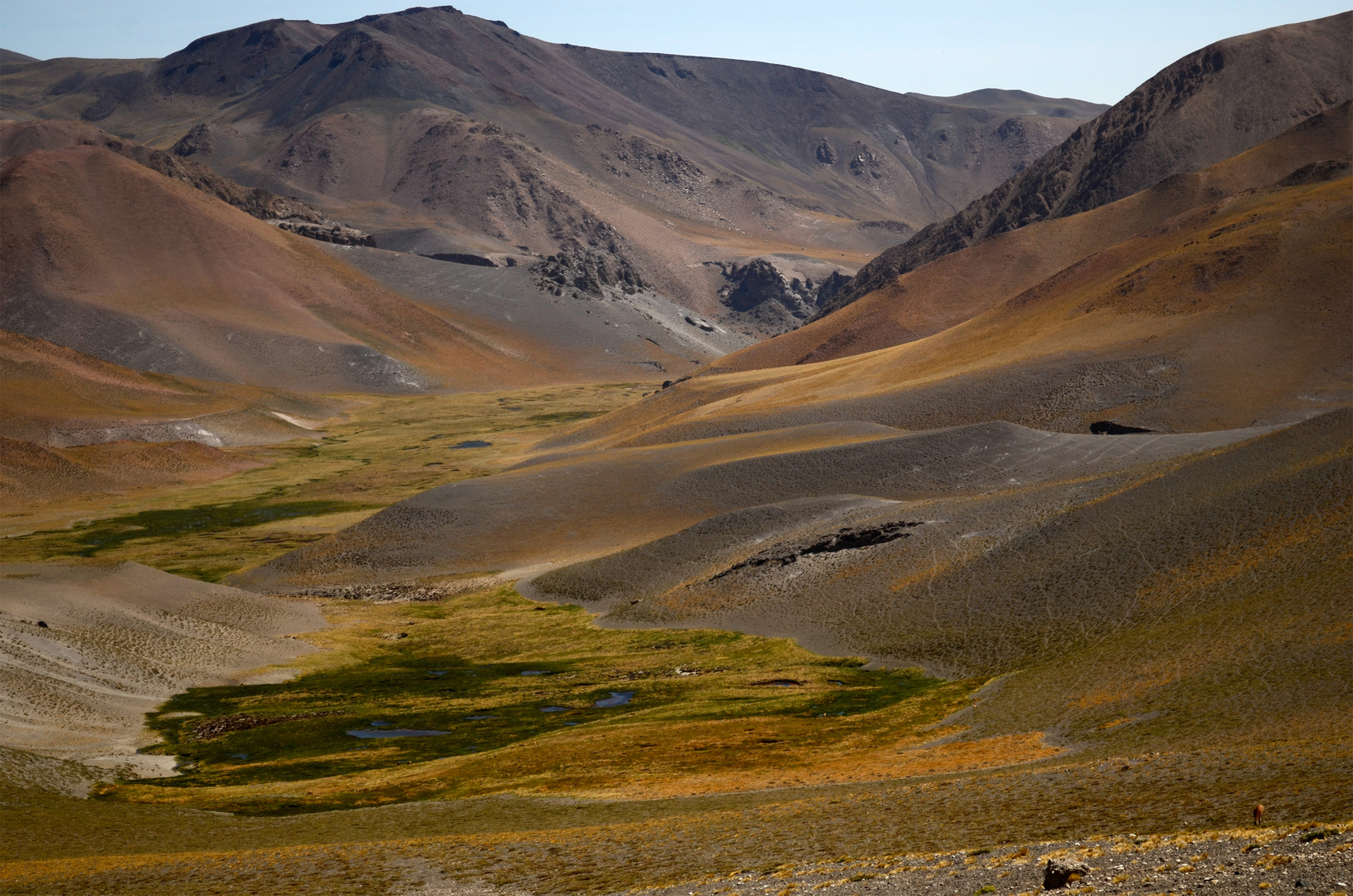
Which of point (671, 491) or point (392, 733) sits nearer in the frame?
point (392, 733)

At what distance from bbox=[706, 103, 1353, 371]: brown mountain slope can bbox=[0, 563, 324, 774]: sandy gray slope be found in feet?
370

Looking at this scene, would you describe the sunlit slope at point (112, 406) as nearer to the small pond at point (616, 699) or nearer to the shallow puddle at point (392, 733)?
the shallow puddle at point (392, 733)

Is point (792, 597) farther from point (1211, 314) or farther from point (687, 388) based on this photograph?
point (687, 388)

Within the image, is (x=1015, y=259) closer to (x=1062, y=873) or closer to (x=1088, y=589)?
(x=1088, y=589)

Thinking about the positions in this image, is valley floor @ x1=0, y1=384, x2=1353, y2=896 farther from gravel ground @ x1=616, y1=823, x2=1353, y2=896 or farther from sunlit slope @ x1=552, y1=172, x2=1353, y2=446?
sunlit slope @ x1=552, y1=172, x2=1353, y2=446

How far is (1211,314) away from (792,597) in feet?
199

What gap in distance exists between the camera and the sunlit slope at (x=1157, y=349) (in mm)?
97000

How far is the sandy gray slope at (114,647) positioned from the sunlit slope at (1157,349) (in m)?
53.1

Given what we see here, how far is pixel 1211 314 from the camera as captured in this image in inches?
4195

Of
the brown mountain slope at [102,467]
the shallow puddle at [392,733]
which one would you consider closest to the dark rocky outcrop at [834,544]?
the shallow puddle at [392,733]

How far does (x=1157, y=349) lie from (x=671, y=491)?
47187 millimetres

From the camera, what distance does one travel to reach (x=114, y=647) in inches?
2370

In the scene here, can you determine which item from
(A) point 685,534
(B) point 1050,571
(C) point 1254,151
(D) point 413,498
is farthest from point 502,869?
(C) point 1254,151

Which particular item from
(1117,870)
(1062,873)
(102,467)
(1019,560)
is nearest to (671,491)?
(1019,560)
